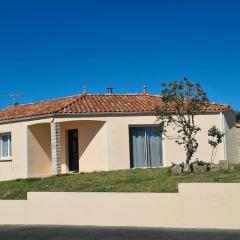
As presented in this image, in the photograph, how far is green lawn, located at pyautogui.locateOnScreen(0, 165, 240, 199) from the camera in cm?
1742

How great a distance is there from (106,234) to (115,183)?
535cm

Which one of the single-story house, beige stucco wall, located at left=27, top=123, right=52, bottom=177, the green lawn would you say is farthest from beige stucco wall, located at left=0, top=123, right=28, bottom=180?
the green lawn

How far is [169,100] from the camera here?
21828 millimetres

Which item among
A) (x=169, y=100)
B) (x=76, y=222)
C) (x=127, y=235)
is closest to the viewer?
(x=127, y=235)

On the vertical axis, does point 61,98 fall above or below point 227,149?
above

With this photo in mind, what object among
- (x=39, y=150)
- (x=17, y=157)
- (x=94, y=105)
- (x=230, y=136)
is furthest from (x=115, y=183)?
(x=230, y=136)

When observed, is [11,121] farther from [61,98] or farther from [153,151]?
[153,151]

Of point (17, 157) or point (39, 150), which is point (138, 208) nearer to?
point (39, 150)

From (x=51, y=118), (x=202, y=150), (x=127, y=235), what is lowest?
(x=127, y=235)

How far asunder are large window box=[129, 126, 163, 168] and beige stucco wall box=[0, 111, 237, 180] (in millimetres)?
510

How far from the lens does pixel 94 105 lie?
28156 millimetres

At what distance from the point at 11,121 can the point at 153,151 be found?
8.33 metres

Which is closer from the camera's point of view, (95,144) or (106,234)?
(106,234)

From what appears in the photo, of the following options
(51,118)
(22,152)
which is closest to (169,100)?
(51,118)
